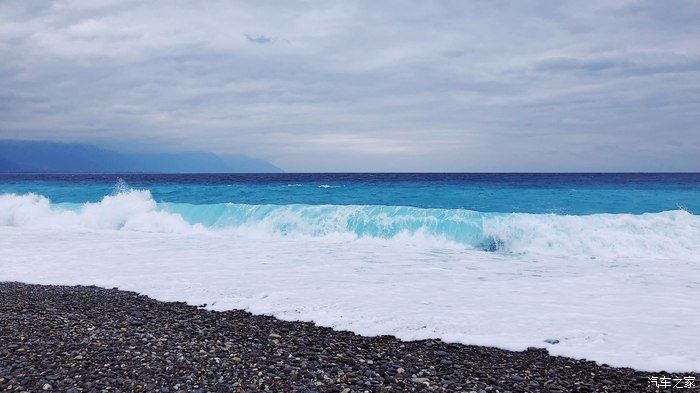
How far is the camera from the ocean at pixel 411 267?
691 cm

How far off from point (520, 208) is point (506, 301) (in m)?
21.4

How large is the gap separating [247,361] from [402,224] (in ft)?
47.3

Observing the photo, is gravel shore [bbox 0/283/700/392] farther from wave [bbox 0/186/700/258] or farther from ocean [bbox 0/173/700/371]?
wave [bbox 0/186/700/258]

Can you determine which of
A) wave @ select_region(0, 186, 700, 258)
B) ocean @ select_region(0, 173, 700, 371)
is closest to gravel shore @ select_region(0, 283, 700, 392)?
ocean @ select_region(0, 173, 700, 371)

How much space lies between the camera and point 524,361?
221 inches

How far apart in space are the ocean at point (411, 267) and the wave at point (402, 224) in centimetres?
7

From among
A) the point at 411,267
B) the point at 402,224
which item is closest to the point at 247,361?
the point at 411,267

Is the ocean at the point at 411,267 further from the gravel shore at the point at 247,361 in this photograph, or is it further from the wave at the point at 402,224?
the gravel shore at the point at 247,361

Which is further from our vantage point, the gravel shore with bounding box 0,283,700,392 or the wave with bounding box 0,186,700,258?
the wave with bounding box 0,186,700,258

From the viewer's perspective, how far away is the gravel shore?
15.8 feet

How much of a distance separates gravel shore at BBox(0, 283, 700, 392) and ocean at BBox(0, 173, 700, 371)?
21.9 inches

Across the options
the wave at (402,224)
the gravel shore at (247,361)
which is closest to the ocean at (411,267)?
the wave at (402,224)

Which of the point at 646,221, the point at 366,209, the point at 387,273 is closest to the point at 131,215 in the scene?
the point at 366,209

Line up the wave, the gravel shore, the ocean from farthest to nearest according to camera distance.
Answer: the wave, the ocean, the gravel shore
